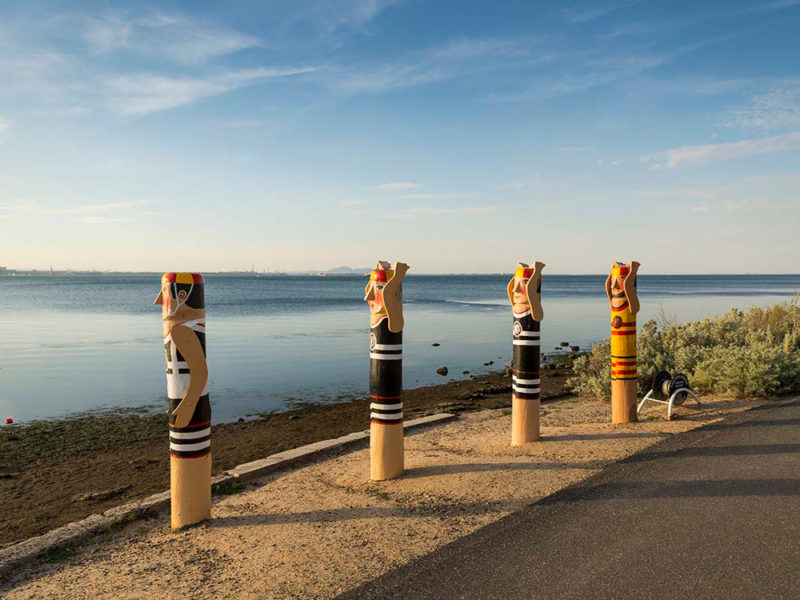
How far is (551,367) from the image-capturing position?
1825 cm

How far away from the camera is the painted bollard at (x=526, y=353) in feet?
24.8

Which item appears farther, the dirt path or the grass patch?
the dirt path

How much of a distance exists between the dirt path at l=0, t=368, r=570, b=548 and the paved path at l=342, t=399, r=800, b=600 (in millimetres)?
4679

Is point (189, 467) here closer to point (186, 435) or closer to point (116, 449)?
point (186, 435)

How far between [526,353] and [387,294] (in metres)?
2.29

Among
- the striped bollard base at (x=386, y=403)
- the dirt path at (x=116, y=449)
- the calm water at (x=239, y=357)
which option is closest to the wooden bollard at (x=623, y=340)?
the dirt path at (x=116, y=449)

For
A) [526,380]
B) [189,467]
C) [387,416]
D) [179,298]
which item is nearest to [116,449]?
[189,467]

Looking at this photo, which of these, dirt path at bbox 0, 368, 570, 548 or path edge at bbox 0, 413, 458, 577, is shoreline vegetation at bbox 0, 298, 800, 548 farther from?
path edge at bbox 0, 413, 458, 577

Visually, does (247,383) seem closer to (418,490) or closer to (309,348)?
(309,348)

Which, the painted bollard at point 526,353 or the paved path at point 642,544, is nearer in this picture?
the paved path at point 642,544

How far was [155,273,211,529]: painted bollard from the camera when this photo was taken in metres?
5.25

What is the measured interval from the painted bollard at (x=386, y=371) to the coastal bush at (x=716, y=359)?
6594 millimetres

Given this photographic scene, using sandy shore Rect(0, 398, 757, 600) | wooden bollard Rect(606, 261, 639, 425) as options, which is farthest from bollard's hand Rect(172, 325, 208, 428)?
wooden bollard Rect(606, 261, 639, 425)

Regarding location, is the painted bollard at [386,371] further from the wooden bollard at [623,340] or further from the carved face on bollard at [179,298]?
the wooden bollard at [623,340]
